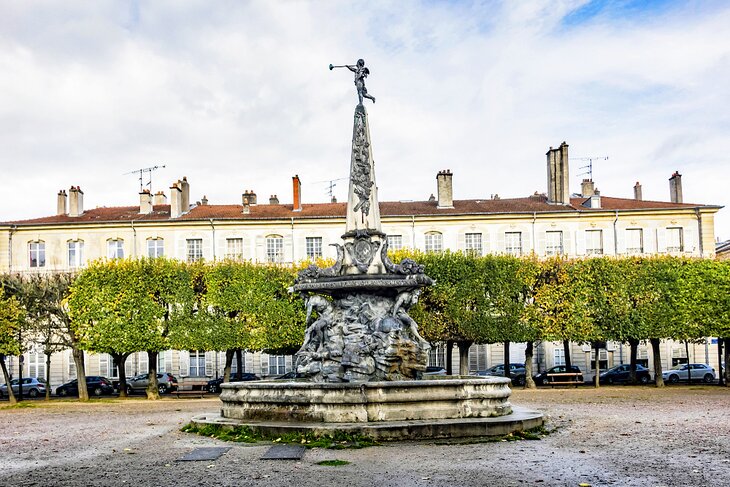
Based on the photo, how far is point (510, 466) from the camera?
1098 cm

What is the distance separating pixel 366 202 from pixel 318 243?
97.4 feet

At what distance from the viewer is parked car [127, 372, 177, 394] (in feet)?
139

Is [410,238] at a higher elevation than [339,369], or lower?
higher

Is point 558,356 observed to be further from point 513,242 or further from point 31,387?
point 31,387

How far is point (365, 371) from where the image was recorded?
17.5 meters

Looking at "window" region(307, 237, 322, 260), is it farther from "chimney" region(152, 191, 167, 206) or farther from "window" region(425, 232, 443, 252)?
"chimney" region(152, 191, 167, 206)

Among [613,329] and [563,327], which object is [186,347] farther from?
[613,329]

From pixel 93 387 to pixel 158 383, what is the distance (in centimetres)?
356

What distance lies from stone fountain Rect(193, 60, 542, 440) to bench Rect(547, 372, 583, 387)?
69.7 ft

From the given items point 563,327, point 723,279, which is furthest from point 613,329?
point 723,279

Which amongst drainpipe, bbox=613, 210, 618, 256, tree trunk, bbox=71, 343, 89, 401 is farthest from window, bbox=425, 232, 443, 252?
tree trunk, bbox=71, 343, 89, 401

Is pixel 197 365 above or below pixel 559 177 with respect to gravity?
below

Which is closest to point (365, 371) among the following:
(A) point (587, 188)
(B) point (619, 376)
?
(B) point (619, 376)

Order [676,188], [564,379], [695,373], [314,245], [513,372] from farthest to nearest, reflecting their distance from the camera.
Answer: [676,188] → [314,245] → [513,372] → [695,373] → [564,379]
